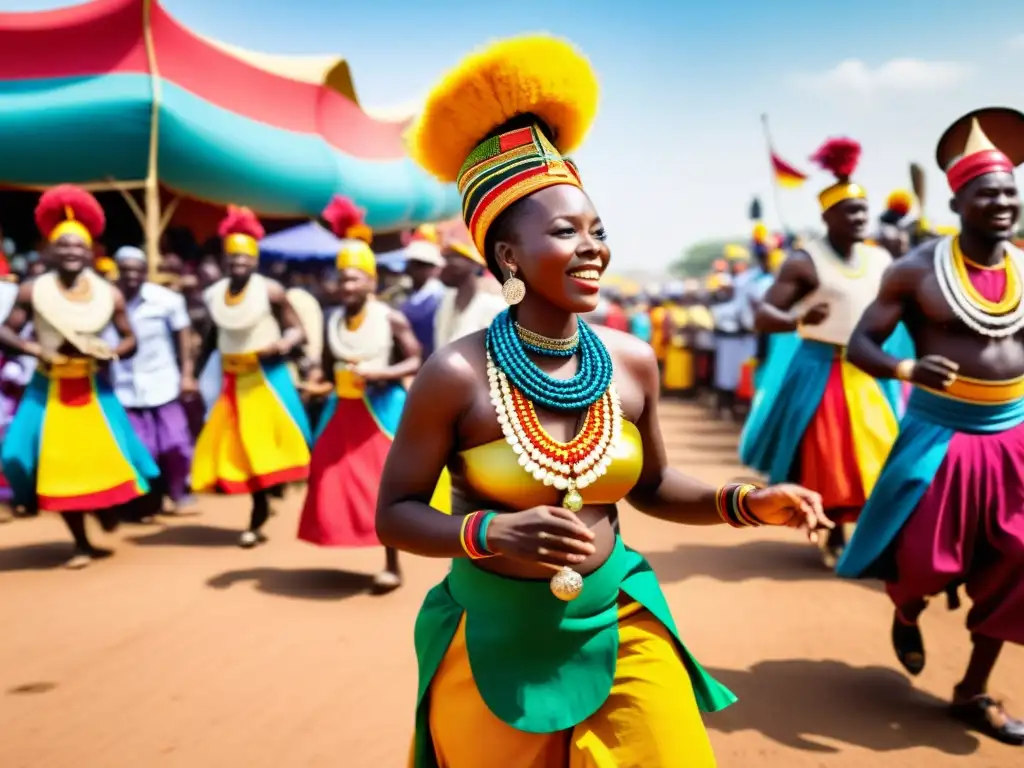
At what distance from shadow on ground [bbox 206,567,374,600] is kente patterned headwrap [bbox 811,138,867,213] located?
3727 mm

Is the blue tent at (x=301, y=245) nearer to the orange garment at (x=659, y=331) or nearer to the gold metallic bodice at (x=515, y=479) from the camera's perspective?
the orange garment at (x=659, y=331)

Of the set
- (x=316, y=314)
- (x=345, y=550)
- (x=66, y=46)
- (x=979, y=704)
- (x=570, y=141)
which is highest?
(x=66, y=46)

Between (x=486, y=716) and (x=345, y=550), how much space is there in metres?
4.94

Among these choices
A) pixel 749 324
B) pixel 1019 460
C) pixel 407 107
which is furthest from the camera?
pixel 407 107

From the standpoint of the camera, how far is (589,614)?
6.40ft

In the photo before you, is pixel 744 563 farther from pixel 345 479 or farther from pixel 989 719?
pixel 345 479

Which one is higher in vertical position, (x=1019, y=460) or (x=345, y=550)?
(x=1019, y=460)

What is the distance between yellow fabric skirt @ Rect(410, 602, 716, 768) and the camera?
1.88 metres

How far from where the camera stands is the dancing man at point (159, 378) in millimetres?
7363

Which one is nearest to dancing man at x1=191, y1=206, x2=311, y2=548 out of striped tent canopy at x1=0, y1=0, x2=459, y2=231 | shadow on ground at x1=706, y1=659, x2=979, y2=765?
shadow on ground at x1=706, y1=659, x2=979, y2=765

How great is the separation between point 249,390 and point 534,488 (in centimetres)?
512

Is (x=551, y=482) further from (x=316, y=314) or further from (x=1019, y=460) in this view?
(x=316, y=314)

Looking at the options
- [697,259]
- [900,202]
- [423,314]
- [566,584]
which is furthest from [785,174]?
[697,259]

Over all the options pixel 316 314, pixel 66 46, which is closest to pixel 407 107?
pixel 66 46
